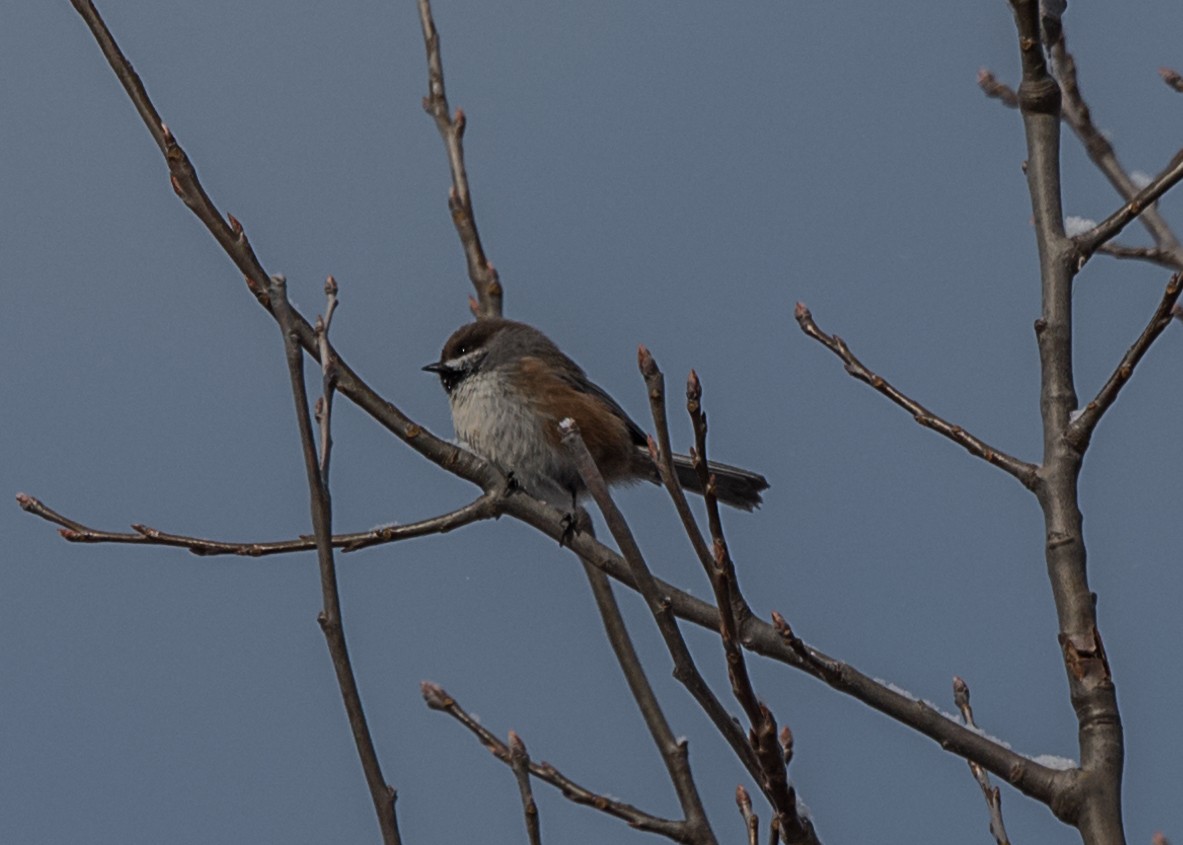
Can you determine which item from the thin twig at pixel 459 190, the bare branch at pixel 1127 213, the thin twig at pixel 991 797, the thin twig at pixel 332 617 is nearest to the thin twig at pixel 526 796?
the thin twig at pixel 332 617

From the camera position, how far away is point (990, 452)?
2.90 meters

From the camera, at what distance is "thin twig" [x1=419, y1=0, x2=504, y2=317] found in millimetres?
4844

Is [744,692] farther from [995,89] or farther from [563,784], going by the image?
[995,89]

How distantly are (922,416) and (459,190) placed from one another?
7.19 ft

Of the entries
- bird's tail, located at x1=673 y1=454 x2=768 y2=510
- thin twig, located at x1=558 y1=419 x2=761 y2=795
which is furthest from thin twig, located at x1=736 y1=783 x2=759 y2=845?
bird's tail, located at x1=673 y1=454 x2=768 y2=510

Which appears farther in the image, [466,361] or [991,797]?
[466,361]

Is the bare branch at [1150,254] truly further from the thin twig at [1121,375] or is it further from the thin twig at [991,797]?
the thin twig at [991,797]

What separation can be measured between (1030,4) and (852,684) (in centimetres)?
142

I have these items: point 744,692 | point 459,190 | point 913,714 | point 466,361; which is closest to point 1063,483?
point 913,714

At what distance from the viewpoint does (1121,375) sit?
2713 millimetres

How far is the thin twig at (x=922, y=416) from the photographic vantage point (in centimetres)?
282

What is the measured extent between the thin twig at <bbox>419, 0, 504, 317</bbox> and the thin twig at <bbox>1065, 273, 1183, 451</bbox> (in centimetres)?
251

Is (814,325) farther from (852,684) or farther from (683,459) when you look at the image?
(683,459)

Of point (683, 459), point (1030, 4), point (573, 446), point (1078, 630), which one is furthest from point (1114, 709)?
point (683, 459)
